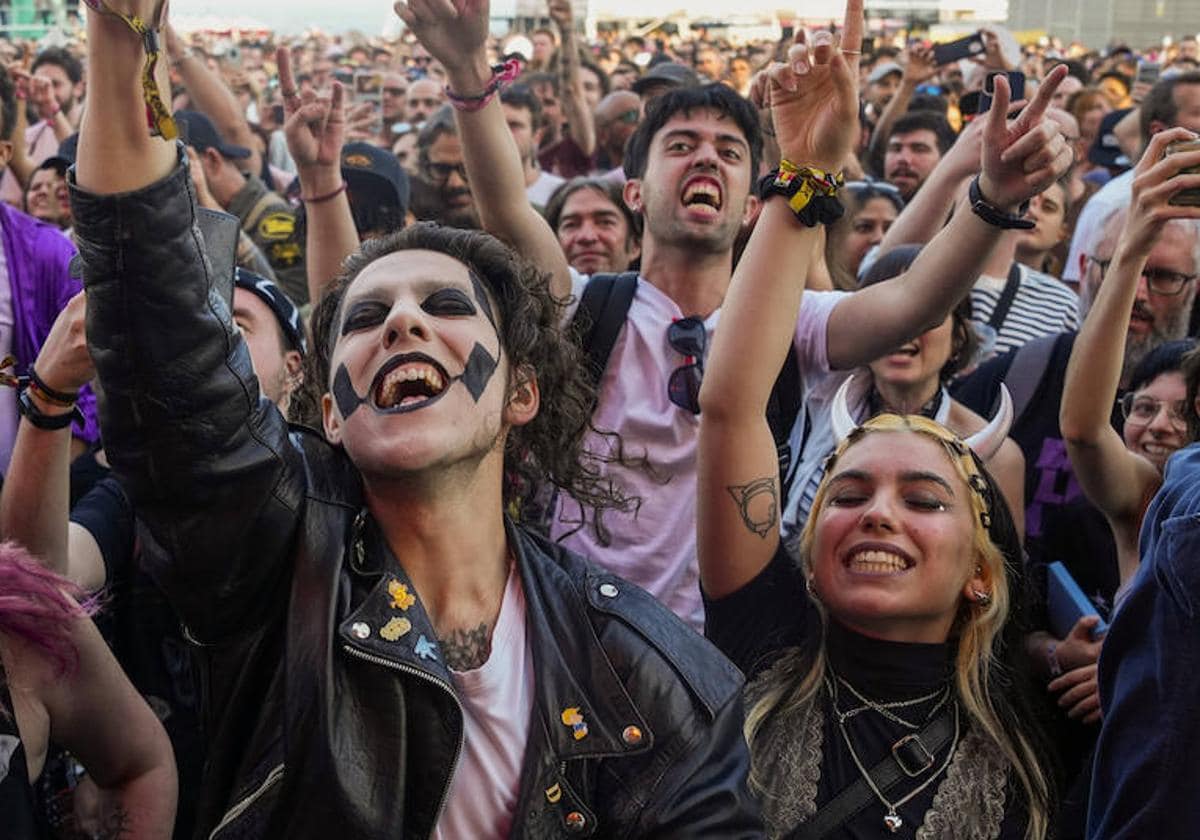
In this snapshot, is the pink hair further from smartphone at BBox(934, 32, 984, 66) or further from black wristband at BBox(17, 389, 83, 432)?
smartphone at BBox(934, 32, 984, 66)

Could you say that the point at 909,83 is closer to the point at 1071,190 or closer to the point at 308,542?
the point at 1071,190

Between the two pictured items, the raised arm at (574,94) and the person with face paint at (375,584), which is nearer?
the person with face paint at (375,584)

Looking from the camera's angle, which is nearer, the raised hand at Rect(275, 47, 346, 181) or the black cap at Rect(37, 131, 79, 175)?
the raised hand at Rect(275, 47, 346, 181)

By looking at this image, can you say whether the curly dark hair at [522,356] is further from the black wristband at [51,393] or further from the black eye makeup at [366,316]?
the black wristband at [51,393]

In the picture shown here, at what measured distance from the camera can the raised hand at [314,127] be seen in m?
3.24

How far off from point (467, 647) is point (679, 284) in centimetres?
140

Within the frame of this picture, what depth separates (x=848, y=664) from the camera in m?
2.50

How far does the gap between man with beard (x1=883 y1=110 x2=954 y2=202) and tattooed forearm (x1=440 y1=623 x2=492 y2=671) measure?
454cm

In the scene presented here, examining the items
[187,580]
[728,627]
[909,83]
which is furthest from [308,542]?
[909,83]

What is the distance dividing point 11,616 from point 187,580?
32 cm

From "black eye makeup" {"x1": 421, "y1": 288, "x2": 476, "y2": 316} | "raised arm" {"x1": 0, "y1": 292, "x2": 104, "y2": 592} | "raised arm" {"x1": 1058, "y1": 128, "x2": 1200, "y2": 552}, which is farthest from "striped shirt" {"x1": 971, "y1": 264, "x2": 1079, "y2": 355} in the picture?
"raised arm" {"x1": 0, "y1": 292, "x2": 104, "y2": 592}

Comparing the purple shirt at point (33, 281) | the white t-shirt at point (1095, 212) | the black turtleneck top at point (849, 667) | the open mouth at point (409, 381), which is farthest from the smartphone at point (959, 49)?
the open mouth at point (409, 381)

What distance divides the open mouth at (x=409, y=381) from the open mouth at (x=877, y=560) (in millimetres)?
902

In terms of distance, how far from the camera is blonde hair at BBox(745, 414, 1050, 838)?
2.40 meters
